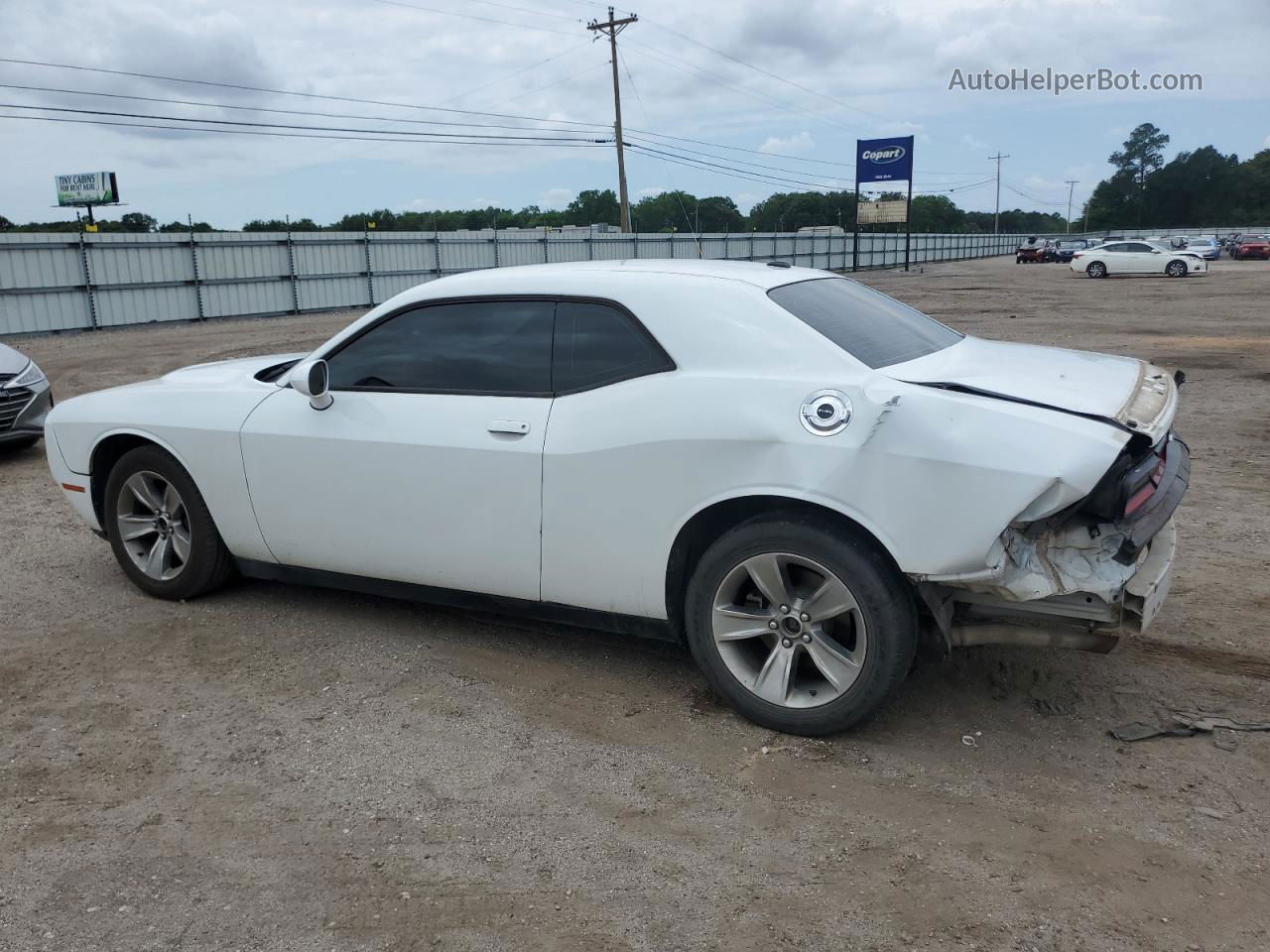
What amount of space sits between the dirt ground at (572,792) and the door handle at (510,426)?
3.44 ft

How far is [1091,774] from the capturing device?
337 cm

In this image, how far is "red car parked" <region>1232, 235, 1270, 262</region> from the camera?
56.5 metres

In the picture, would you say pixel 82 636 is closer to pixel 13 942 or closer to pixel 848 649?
pixel 13 942

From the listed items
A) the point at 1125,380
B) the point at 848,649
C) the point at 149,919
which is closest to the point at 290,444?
the point at 149,919

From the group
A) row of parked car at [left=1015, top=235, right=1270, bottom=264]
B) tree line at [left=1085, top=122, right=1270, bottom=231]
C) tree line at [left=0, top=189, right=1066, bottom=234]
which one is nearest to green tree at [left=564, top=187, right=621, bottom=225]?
tree line at [left=0, top=189, right=1066, bottom=234]

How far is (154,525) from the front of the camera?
16.7ft

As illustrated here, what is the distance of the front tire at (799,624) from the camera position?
11.1 ft

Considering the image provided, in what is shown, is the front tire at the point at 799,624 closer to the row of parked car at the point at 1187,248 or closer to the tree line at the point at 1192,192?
the row of parked car at the point at 1187,248

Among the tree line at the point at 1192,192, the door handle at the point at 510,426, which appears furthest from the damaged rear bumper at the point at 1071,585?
the tree line at the point at 1192,192

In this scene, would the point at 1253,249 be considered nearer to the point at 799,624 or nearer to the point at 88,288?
the point at 88,288

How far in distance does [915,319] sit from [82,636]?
13.5 feet

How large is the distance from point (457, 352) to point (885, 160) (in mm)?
52144

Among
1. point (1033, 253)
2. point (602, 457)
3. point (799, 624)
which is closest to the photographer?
point (799, 624)

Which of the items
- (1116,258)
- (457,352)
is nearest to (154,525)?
(457,352)
